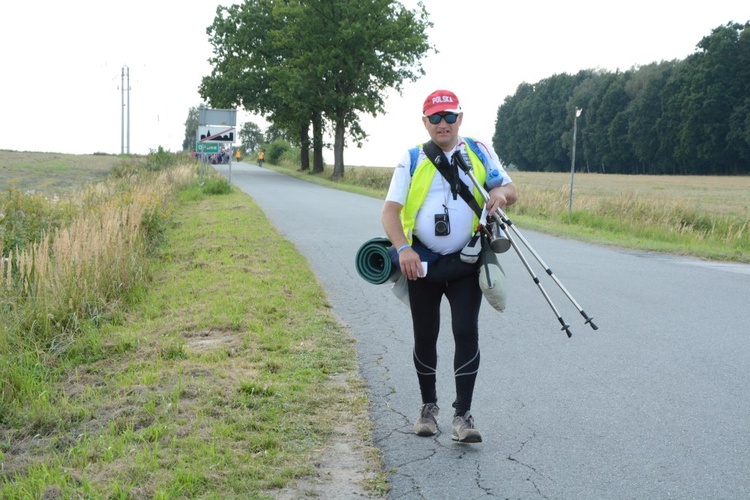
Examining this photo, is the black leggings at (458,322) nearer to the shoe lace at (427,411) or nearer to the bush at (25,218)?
the shoe lace at (427,411)

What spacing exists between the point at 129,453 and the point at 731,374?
443 centimetres

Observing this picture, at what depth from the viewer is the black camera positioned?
4.51m

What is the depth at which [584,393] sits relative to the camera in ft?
19.0

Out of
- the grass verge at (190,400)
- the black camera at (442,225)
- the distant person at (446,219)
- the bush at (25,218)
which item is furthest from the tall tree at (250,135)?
the black camera at (442,225)

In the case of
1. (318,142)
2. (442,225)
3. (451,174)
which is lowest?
(442,225)

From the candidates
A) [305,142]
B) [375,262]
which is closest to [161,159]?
[305,142]

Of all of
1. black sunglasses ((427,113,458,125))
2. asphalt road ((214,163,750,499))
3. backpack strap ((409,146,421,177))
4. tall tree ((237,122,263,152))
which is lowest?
asphalt road ((214,163,750,499))

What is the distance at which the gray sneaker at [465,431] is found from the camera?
465 centimetres

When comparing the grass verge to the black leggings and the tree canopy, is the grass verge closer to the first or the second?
the black leggings

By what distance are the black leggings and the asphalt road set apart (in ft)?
1.21

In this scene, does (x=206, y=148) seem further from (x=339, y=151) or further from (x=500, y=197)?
(x=500, y=197)

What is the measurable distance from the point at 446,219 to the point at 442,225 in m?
0.05

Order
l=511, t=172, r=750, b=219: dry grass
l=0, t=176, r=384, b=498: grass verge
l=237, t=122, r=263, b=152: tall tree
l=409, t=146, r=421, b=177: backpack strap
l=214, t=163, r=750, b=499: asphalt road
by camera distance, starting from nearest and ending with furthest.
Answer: l=0, t=176, r=384, b=498: grass verge
l=214, t=163, r=750, b=499: asphalt road
l=409, t=146, r=421, b=177: backpack strap
l=511, t=172, r=750, b=219: dry grass
l=237, t=122, r=263, b=152: tall tree

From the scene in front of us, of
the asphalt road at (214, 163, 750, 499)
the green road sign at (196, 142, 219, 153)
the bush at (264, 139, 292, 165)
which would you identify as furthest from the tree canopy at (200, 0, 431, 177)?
the asphalt road at (214, 163, 750, 499)
